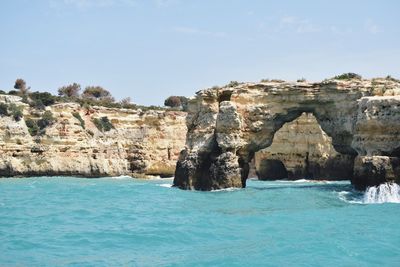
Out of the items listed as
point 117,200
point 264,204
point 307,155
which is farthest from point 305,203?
point 307,155

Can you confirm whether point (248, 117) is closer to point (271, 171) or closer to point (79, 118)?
point (271, 171)

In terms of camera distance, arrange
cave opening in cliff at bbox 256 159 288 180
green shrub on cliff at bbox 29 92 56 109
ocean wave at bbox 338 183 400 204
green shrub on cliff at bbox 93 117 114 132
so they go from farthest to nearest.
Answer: green shrub on cliff at bbox 93 117 114 132, green shrub on cliff at bbox 29 92 56 109, cave opening in cliff at bbox 256 159 288 180, ocean wave at bbox 338 183 400 204

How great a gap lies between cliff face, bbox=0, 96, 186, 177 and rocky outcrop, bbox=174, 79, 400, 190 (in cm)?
2001

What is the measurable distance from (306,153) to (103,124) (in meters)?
22.7

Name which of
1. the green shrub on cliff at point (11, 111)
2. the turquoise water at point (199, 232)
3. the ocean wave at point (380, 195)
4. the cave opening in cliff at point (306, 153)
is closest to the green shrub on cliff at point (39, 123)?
the green shrub on cliff at point (11, 111)

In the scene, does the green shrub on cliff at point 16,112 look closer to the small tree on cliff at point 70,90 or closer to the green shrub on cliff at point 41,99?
the green shrub on cliff at point 41,99

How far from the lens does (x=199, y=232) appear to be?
18.2 meters

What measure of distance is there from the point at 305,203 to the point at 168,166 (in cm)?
3504

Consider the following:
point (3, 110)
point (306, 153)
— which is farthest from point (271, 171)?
point (3, 110)

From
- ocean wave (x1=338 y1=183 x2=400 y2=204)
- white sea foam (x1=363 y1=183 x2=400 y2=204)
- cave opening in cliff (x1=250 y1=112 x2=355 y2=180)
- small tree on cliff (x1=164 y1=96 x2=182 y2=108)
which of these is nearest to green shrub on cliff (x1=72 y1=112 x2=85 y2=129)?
cave opening in cliff (x1=250 y1=112 x2=355 y2=180)

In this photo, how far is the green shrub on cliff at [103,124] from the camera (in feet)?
202

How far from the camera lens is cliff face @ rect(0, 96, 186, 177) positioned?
177ft

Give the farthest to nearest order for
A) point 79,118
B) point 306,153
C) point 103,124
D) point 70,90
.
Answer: point 70,90, point 103,124, point 79,118, point 306,153

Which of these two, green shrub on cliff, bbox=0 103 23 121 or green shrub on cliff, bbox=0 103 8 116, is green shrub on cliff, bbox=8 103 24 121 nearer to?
green shrub on cliff, bbox=0 103 23 121
